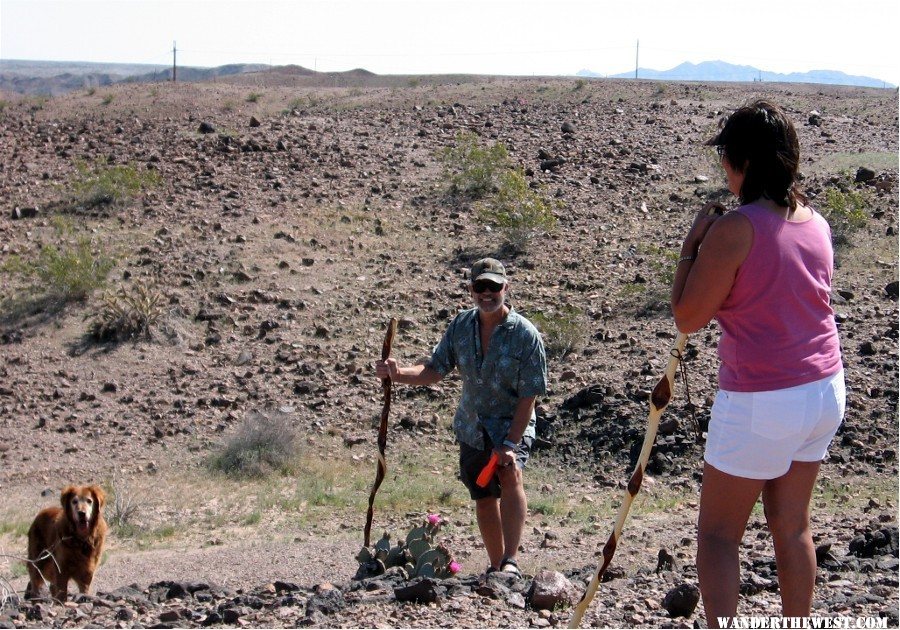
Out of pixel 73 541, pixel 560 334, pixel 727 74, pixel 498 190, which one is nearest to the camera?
pixel 73 541

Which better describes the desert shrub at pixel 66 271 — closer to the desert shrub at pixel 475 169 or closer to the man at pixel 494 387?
the desert shrub at pixel 475 169

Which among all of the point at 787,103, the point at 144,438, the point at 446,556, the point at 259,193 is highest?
the point at 787,103

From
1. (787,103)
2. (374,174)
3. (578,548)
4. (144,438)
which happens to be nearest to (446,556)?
(578,548)

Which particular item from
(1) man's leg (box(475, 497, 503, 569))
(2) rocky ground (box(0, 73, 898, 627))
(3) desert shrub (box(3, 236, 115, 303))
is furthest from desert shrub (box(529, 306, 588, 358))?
(1) man's leg (box(475, 497, 503, 569))

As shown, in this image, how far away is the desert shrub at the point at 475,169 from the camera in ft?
50.1

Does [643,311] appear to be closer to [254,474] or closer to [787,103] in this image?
[254,474]

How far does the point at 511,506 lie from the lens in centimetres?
529

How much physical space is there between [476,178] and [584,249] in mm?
2403

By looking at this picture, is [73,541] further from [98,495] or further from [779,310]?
[779,310]

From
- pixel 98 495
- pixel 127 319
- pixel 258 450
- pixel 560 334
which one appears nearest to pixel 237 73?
pixel 127 319

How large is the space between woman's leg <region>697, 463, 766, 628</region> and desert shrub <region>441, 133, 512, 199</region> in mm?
12092

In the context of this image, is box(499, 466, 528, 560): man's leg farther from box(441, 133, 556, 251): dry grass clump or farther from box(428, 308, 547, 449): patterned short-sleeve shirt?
box(441, 133, 556, 251): dry grass clump

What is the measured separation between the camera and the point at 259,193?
603 inches

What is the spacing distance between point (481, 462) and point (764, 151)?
250 centimetres
